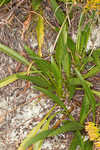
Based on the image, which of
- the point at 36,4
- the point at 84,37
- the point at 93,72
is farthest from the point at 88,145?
the point at 36,4

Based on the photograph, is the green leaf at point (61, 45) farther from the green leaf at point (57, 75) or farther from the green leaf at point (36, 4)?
the green leaf at point (36, 4)

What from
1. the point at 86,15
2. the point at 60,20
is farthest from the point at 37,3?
the point at 86,15

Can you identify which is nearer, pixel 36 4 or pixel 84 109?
pixel 84 109

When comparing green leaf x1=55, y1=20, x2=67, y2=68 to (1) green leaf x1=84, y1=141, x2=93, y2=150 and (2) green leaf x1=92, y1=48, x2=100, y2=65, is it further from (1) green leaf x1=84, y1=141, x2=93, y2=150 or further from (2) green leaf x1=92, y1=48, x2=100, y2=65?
(1) green leaf x1=84, y1=141, x2=93, y2=150

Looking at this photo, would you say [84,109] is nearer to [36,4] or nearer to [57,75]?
[57,75]

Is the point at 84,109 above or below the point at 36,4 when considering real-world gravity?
below

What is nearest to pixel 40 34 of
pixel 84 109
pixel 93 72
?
pixel 93 72

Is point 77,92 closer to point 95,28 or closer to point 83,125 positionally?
point 83,125

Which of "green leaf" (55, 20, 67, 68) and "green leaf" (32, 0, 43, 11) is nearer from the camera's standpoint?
"green leaf" (55, 20, 67, 68)

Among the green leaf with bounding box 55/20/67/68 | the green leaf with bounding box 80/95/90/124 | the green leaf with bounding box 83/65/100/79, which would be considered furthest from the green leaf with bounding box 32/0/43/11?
the green leaf with bounding box 80/95/90/124

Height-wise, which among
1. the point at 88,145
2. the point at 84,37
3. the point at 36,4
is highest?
the point at 36,4

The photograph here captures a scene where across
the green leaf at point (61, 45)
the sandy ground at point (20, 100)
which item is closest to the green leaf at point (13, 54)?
the sandy ground at point (20, 100)
